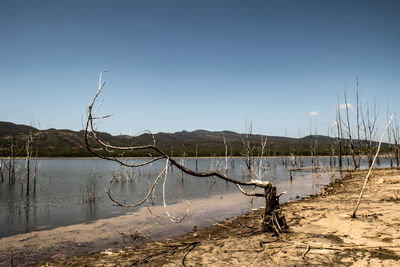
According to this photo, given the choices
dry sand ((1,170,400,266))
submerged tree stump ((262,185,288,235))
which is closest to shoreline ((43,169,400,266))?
dry sand ((1,170,400,266))

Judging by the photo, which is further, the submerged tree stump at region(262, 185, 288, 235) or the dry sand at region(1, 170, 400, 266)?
the submerged tree stump at region(262, 185, 288, 235)

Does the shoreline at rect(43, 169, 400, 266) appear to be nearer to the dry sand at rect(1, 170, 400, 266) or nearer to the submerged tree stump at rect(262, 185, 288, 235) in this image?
the dry sand at rect(1, 170, 400, 266)

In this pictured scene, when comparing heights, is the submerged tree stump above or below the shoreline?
above

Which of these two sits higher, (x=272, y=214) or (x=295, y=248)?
(x=272, y=214)

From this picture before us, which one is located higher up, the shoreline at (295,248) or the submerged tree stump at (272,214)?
the submerged tree stump at (272,214)

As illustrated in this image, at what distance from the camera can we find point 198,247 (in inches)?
237

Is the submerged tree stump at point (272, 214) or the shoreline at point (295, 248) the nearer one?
the shoreline at point (295, 248)

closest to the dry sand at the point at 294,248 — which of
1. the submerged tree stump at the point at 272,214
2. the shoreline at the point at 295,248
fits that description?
the shoreline at the point at 295,248

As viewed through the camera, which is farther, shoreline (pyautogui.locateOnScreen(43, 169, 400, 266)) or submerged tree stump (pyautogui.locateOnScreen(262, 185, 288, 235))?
submerged tree stump (pyautogui.locateOnScreen(262, 185, 288, 235))

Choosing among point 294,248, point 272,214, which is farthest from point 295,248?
point 272,214

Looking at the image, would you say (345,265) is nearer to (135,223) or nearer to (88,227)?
(135,223)

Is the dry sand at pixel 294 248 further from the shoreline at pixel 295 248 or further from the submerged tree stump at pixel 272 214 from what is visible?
the submerged tree stump at pixel 272 214

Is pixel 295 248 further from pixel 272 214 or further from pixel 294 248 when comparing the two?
pixel 272 214

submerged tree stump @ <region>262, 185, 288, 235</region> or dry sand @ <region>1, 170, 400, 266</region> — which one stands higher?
submerged tree stump @ <region>262, 185, 288, 235</region>
